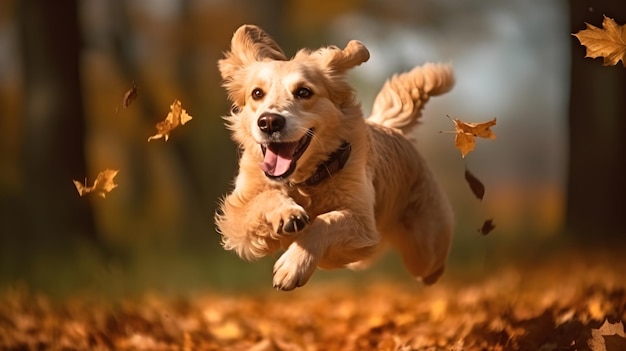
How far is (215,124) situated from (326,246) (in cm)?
78

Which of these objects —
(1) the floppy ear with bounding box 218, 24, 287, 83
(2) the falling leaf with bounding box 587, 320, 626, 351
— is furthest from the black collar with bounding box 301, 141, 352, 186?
(2) the falling leaf with bounding box 587, 320, 626, 351

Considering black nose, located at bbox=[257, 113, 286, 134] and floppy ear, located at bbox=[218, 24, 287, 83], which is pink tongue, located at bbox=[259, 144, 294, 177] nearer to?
black nose, located at bbox=[257, 113, 286, 134]

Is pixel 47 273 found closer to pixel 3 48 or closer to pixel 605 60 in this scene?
pixel 3 48

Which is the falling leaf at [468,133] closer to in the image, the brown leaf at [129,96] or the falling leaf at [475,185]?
the falling leaf at [475,185]

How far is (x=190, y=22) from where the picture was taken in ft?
9.34

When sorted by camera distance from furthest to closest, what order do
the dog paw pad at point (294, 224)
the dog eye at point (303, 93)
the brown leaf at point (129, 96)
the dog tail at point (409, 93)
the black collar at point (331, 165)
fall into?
the brown leaf at point (129, 96) → the dog tail at point (409, 93) → the black collar at point (331, 165) → the dog eye at point (303, 93) → the dog paw pad at point (294, 224)

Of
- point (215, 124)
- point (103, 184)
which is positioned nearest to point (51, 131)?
point (103, 184)

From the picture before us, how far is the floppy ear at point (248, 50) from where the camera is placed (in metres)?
2.60

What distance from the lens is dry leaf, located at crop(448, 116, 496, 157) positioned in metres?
2.77

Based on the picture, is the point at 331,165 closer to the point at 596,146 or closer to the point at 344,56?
the point at 344,56

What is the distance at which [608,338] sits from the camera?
2.78 meters

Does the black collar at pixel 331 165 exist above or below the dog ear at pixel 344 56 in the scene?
below

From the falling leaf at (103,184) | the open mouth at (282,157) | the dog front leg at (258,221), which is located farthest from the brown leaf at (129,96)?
the open mouth at (282,157)

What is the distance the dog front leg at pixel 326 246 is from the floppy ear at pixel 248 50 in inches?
25.8
